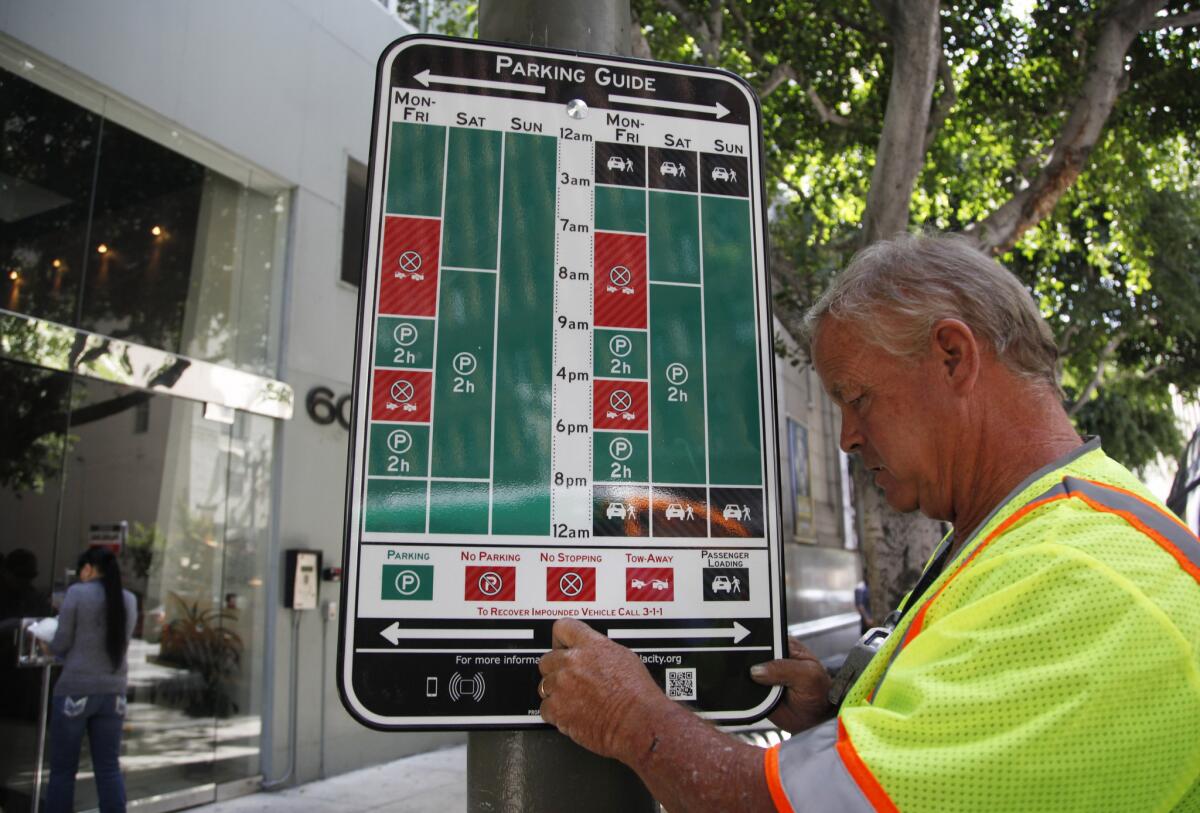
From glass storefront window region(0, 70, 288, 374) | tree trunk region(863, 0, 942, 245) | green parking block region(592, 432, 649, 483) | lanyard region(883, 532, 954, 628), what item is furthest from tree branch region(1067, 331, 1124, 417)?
green parking block region(592, 432, 649, 483)

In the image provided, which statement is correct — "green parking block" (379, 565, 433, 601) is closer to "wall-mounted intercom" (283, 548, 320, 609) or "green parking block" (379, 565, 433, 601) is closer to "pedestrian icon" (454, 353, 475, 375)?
"pedestrian icon" (454, 353, 475, 375)

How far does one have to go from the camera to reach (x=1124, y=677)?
101cm

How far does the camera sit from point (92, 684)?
6086 mm

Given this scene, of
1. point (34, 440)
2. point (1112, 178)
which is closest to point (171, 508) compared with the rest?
point (34, 440)

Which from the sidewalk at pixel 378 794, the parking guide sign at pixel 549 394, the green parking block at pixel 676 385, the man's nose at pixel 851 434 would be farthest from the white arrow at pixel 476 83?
the sidewalk at pixel 378 794

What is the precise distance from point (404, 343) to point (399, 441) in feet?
0.52

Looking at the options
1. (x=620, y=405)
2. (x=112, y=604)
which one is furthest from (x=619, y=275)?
(x=112, y=604)

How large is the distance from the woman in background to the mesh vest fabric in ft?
20.5

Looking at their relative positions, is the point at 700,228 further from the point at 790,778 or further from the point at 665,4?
the point at 665,4

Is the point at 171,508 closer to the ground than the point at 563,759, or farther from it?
farther from it

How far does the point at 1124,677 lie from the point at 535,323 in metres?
0.95

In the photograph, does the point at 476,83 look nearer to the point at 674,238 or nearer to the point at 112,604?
the point at 674,238

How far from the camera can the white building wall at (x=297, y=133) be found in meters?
7.43

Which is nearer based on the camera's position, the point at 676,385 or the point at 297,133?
the point at 676,385
